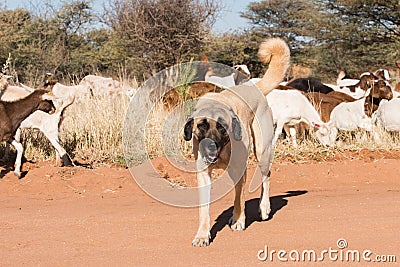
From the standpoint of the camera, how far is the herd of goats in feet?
29.8

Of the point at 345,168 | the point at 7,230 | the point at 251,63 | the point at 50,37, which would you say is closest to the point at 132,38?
the point at 50,37

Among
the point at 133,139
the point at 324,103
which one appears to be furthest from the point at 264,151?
the point at 324,103

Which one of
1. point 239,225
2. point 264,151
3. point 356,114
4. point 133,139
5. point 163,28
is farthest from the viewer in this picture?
point 163,28

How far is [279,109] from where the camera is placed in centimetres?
1146

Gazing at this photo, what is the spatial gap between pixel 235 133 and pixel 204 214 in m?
0.74

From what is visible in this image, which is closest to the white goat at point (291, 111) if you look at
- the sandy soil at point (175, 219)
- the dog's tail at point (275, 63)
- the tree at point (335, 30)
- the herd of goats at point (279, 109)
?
the herd of goats at point (279, 109)

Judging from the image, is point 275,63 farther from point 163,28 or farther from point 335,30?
point 335,30

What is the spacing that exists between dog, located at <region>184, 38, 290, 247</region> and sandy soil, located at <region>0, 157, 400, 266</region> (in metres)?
0.29

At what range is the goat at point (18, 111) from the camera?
347 inches

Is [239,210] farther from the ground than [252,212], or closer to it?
farther from the ground

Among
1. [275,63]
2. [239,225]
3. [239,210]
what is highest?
[275,63]

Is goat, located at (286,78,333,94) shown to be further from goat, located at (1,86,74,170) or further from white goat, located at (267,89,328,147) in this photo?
goat, located at (1,86,74,170)

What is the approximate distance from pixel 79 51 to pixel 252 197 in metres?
20.5

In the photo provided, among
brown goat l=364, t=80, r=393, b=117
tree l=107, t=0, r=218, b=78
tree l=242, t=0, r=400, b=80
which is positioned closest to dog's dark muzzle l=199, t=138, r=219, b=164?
brown goat l=364, t=80, r=393, b=117
